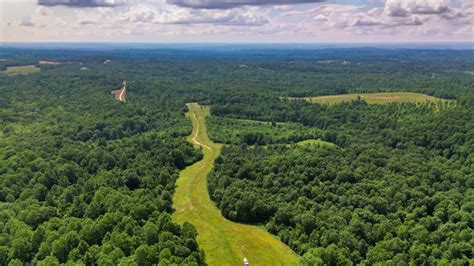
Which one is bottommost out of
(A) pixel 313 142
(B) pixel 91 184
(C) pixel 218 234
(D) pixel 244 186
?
(C) pixel 218 234

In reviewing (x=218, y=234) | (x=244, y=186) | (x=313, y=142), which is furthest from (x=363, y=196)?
(x=313, y=142)

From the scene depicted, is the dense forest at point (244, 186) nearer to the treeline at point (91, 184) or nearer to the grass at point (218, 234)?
the treeline at point (91, 184)

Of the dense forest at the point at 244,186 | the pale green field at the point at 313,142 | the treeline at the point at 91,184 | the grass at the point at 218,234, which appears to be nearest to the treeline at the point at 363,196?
the dense forest at the point at 244,186

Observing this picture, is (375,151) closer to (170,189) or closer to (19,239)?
(170,189)

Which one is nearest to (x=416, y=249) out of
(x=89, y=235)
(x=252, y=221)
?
(x=252, y=221)

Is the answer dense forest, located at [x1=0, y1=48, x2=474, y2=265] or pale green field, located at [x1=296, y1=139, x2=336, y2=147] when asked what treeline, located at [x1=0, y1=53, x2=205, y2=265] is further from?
pale green field, located at [x1=296, y1=139, x2=336, y2=147]

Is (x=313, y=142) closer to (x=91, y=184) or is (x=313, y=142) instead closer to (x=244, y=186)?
(x=244, y=186)

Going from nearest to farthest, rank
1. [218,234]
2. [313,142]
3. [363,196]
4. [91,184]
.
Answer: [218,234], [363,196], [91,184], [313,142]

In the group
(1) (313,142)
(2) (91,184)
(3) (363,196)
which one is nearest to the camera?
(3) (363,196)

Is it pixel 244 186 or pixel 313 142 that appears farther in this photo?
pixel 313 142

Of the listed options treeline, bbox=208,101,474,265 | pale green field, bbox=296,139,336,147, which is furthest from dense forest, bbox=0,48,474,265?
pale green field, bbox=296,139,336,147
